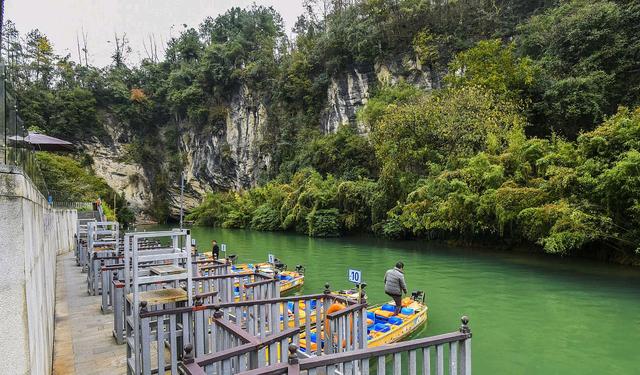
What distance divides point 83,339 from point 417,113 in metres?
20.0

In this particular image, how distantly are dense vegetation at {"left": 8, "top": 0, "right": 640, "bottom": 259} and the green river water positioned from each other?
1375mm

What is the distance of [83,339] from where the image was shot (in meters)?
6.29

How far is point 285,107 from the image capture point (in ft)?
145

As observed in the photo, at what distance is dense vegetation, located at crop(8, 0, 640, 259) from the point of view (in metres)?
14.8

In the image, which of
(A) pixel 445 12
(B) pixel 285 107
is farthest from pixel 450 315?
(B) pixel 285 107

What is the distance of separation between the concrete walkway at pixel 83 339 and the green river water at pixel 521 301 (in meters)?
5.75

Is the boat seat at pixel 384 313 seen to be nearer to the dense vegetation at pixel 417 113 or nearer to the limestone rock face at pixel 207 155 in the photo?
the dense vegetation at pixel 417 113

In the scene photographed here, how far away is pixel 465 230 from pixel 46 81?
175ft

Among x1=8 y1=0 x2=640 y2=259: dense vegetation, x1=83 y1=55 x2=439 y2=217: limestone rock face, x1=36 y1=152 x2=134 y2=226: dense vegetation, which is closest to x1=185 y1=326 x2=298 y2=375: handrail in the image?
x1=8 y1=0 x2=640 y2=259: dense vegetation

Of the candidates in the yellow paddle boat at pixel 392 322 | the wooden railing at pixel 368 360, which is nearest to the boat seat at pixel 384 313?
the yellow paddle boat at pixel 392 322

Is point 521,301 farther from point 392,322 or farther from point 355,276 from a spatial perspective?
point 355,276

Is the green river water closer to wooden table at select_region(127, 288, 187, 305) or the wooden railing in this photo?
the wooden railing

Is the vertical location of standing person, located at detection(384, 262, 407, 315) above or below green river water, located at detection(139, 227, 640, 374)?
above

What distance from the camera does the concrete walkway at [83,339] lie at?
514 cm
